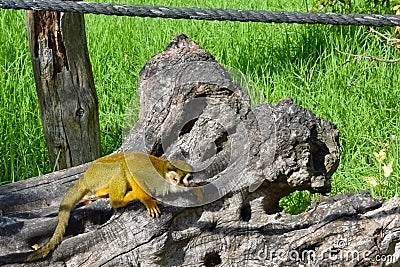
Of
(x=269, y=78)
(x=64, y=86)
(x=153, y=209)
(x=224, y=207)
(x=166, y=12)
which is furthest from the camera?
(x=269, y=78)

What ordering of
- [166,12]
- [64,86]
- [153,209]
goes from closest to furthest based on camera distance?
[166,12] → [153,209] → [64,86]

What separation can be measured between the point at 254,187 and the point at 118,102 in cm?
180

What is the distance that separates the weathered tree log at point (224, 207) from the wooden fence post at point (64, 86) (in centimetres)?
64

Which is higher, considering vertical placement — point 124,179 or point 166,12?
point 166,12

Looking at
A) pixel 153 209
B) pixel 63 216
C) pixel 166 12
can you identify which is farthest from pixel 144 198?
pixel 166 12

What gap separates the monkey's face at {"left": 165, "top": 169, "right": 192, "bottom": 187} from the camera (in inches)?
76.6

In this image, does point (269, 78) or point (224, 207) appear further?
point (269, 78)

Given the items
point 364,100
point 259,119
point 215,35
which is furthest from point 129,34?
point 259,119

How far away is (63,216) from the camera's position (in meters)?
2.01

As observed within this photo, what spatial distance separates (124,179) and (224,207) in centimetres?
31

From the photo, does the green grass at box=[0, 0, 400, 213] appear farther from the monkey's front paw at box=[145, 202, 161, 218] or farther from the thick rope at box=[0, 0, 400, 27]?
the thick rope at box=[0, 0, 400, 27]

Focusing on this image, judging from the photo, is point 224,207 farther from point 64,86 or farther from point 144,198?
point 64,86

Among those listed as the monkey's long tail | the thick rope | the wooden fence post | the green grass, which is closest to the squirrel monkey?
the monkey's long tail

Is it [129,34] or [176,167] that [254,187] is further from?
Result: [129,34]
